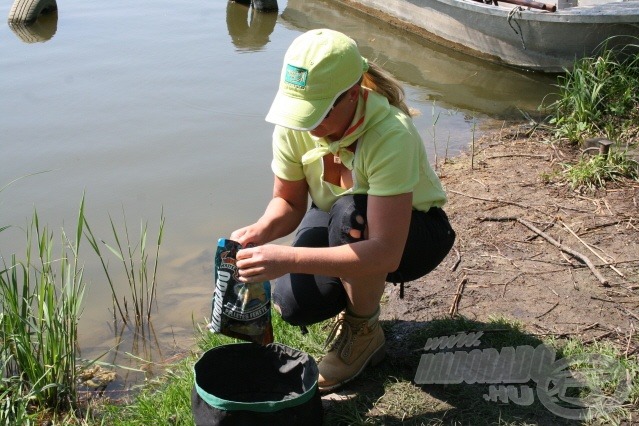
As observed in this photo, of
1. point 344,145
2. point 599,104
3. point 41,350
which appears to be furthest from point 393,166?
point 599,104

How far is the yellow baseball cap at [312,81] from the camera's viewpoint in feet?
8.18

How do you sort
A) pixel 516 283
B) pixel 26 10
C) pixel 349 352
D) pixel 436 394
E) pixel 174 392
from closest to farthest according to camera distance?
pixel 436 394 < pixel 349 352 < pixel 174 392 < pixel 516 283 < pixel 26 10

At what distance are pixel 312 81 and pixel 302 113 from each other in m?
0.10

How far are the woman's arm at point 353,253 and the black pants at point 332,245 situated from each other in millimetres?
133

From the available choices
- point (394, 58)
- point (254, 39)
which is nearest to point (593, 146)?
point (394, 58)

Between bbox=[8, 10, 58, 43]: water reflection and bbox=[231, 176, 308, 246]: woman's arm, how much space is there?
694 cm

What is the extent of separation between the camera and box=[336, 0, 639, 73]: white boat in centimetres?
680

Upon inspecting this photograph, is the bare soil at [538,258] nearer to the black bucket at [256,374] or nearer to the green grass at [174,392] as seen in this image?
the green grass at [174,392]

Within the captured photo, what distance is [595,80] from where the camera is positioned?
5578 millimetres

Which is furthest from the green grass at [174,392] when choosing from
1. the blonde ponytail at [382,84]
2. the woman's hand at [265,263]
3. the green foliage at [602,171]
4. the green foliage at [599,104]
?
the green foliage at [599,104]

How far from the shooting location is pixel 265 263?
99.4 inches

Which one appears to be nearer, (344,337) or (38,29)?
(344,337)

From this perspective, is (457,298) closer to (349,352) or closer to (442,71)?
(349,352)

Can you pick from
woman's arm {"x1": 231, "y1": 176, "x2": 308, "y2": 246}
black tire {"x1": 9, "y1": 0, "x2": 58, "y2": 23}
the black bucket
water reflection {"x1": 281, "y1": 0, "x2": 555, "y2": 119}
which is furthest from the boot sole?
black tire {"x1": 9, "y1": 0, "x2": 58, "y2": 23}
